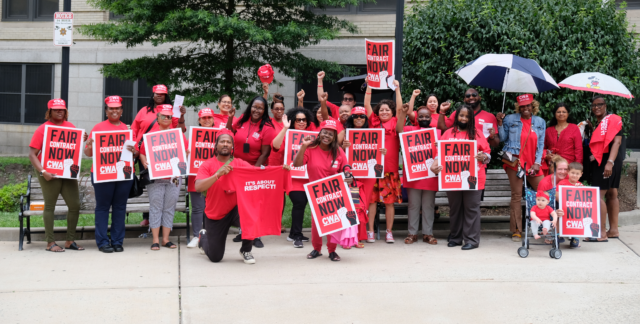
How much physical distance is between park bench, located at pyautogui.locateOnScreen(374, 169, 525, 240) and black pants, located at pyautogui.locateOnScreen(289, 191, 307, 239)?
3.86 ft

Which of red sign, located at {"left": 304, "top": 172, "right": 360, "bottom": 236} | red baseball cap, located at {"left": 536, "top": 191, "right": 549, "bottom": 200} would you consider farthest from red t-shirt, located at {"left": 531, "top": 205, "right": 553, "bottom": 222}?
red sign, located at {"left": 304, "top": 172, "right": 360, "bottom": 236}

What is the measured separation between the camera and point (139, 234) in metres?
9.15

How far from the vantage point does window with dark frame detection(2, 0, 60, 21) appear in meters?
19.9

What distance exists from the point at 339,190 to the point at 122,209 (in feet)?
9.38

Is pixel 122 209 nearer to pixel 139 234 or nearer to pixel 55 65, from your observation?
pixel 139 234

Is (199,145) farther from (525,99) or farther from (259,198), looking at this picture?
(525,99)

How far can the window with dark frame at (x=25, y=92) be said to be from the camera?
19.8 m

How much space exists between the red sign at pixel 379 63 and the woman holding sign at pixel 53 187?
4.10 metres

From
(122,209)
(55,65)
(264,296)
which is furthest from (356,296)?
(55,65)

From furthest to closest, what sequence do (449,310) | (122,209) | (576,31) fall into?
(576,31), (122,209), (449,310)

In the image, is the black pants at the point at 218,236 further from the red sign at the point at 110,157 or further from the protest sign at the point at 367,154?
the protest sign at the point at 367,154

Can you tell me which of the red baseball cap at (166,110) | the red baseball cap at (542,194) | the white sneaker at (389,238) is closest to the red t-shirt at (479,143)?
the red baseball cap at (542,194)

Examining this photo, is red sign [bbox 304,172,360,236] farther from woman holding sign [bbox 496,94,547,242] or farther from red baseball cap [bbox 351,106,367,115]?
woman holding sign [bbox 496,94,547,242]

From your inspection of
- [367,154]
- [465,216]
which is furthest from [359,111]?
[465,216]
